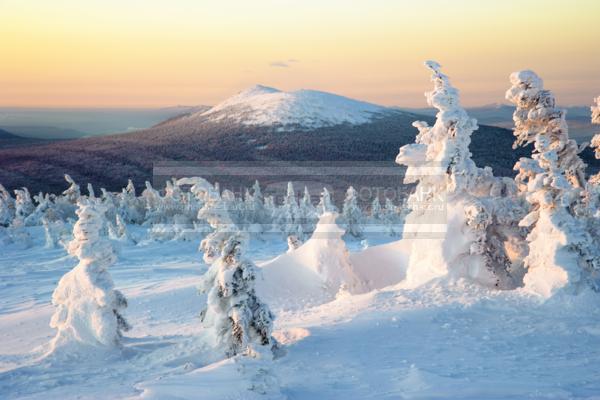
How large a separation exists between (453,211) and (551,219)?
3.02m

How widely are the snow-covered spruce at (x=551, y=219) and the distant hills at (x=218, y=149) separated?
105 m

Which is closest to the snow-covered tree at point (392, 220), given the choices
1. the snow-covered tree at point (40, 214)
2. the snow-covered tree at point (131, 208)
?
the snow-covered tree at point (131, 208)

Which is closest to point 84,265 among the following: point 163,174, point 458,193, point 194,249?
point 458,193

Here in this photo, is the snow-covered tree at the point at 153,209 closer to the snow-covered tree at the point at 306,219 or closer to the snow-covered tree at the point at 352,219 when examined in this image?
the snow-covered tree at the point at 306,219

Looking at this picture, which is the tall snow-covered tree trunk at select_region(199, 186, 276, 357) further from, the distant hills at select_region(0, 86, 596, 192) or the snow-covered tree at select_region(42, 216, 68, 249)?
the distant hills at select_region(0, 86, 596, 192)

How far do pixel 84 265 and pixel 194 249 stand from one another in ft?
85.1

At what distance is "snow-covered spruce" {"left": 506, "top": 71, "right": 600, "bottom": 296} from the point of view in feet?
43.4

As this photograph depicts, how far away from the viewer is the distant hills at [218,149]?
454 feet

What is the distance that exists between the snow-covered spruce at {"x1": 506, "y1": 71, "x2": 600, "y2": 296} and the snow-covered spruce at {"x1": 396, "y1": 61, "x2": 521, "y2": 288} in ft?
4.93

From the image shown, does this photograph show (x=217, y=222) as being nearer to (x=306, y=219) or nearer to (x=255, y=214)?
(x=306, y=219)

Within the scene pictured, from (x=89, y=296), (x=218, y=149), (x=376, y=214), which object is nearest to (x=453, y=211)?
(x=89, y=296)

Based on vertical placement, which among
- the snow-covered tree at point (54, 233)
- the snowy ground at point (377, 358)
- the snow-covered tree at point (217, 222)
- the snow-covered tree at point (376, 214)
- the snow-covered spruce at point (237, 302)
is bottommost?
the snow-covered tree at point (54, 233)

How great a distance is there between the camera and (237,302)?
10.6 meters

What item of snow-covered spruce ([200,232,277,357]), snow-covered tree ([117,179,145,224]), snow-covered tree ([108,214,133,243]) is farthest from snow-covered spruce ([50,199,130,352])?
snow-covered tree ([117,179,145,224])
